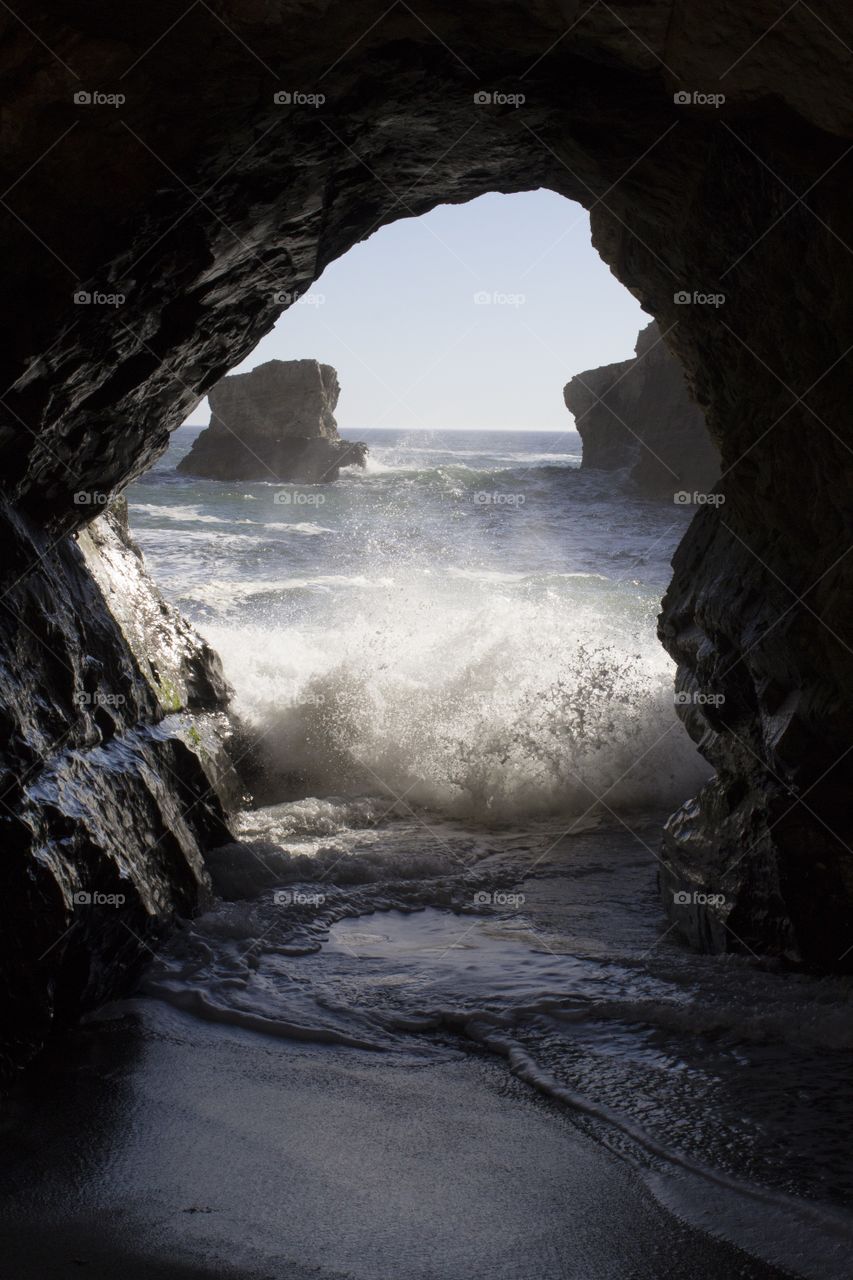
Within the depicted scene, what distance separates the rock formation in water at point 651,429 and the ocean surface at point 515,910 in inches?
601

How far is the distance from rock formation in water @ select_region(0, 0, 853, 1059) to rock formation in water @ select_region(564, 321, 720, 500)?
2165cm

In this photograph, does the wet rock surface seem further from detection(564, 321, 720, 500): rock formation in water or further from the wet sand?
detection(564, 321, 720, 500): rock formation in water

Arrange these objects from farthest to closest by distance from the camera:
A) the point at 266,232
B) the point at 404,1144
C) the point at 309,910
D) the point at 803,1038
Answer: the point at 309,910 → the point at 266,232 → the point at 803,1038 → the point at 404,1144

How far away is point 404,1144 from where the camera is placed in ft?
9.52

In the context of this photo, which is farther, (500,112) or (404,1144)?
(500,112)

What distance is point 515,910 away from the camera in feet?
16.6

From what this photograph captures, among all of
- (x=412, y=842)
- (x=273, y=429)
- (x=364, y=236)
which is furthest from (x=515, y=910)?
(x=273, y=429)

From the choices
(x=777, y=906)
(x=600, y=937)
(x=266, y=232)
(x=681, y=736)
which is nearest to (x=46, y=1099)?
(x=600, y=937)

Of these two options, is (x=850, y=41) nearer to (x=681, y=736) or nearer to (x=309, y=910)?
(x=309, y=910)

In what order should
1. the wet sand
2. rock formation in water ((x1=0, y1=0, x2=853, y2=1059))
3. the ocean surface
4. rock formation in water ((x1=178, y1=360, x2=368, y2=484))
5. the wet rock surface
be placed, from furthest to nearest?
rock formation in water ((x1=178, y1=360, x2=368, y2=484))
the wet rock surface
rock formation in water ((x1=0, y1=0, x2=853, y2=1059))
the ocean surface
the wet sand

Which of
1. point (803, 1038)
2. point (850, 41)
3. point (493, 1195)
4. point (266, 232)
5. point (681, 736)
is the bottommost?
point (493, 1195)

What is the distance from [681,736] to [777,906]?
12.0 feet

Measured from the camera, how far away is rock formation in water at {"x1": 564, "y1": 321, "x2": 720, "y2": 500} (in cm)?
2864

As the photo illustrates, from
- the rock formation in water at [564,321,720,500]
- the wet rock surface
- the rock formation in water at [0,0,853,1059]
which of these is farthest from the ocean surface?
the rock formation in water at [564,321,720,500]
